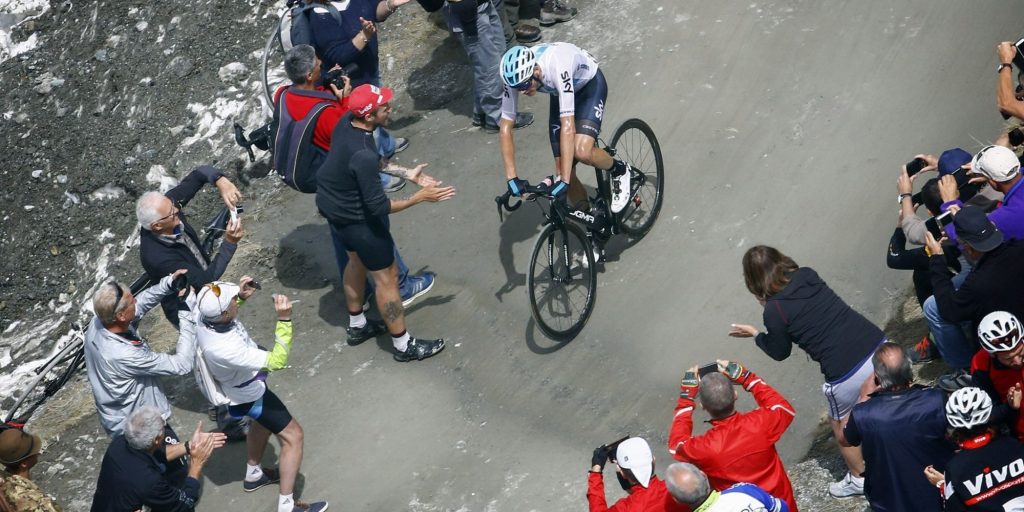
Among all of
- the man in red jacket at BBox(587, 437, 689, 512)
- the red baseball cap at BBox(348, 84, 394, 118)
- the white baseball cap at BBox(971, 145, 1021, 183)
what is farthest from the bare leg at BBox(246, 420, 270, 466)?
the white baseball cap at BBox(971, 145, 1021, 183)

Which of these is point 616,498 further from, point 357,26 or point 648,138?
point 357,26

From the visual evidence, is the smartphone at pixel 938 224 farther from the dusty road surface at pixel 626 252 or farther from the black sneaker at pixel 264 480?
the black sneaker at pixel 264 480

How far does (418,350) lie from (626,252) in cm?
197

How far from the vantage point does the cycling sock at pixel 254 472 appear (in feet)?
23.7

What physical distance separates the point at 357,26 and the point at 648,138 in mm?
2969

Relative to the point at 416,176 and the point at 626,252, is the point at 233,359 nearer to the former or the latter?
the point at 416,176

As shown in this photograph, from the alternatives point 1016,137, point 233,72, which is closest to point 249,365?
point 1016,137

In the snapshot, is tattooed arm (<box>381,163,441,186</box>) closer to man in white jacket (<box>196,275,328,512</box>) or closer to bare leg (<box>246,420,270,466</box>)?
man in white jacket (<box>196,275,328,512</box>)

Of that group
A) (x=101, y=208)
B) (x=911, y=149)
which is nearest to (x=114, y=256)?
(x=101, y=208)

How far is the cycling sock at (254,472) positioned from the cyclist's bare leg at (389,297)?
1455 mm

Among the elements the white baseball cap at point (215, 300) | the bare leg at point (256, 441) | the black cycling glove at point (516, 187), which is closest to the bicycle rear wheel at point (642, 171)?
the black cycling glove at point (516, 187)

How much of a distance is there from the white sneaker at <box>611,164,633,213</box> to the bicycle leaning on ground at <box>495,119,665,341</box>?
48mm

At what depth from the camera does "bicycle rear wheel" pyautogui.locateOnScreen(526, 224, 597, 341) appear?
25.4 ft

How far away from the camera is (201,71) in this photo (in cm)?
1195
